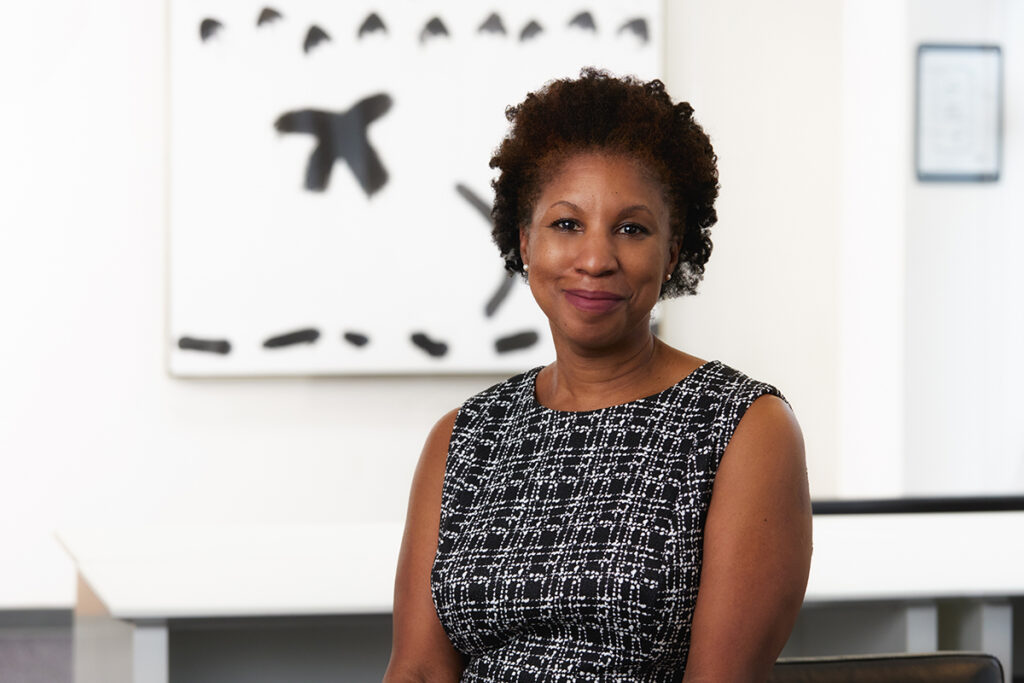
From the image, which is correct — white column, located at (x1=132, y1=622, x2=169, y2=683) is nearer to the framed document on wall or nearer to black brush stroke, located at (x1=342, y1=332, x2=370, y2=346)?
black brush stroke, located at (x1=342, y1=332, x2=370, y2=346)

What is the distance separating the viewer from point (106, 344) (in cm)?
271

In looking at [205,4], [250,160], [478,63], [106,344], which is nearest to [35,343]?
[106,344]

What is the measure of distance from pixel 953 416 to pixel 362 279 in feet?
5.21

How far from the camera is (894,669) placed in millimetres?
1397

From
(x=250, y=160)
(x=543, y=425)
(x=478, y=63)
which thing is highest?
(x=478, y=63)

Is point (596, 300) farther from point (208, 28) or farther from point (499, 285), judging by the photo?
point (208, 28)

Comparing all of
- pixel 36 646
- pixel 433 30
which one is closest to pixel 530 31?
pixel 433 30

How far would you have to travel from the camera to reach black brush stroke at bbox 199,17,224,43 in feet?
8.77

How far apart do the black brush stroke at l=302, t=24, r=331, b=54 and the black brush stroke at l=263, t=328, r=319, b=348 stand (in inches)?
27.0

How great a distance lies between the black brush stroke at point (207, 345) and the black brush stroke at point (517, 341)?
662mm

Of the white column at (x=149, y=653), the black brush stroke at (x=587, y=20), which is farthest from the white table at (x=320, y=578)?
the black brush stroke at (x=587, y=20)

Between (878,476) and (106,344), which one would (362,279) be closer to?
(106,344)

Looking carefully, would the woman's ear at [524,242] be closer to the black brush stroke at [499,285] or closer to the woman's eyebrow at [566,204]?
the woman's eyebrow at [566,204]

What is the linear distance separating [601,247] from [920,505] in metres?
1.94
